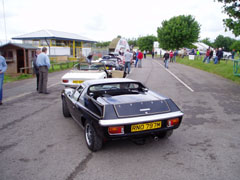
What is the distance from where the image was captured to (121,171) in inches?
130

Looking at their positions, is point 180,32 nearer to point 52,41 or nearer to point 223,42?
point 52,41

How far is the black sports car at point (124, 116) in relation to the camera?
3.55m

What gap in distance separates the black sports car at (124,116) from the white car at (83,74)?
437cm

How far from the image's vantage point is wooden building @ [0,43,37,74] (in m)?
15.3

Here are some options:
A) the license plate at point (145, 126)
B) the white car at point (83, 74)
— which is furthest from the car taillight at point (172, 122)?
the white car at point (83, 74)

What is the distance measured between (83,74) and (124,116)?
5.98 meters

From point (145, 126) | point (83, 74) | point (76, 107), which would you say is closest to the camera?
point (145, 126)

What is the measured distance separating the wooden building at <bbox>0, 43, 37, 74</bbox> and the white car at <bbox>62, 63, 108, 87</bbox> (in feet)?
22.7

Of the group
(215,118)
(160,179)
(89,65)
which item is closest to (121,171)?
(160,179)

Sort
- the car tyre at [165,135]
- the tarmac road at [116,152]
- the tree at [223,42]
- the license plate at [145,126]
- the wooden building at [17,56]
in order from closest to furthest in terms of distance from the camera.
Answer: the tarmac road at [116,152]
the license plate at [145,126]
the car tyre at [165,135]
the wooden building at [17,56]
the tree at [223,42]

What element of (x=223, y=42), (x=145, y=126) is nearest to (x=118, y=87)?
(x=145, y=126)

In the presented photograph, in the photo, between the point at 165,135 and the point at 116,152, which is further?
the point at 165,135

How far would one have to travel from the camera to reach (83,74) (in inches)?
365

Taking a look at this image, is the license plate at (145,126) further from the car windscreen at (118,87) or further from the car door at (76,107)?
the car windscreen at (118,87)
